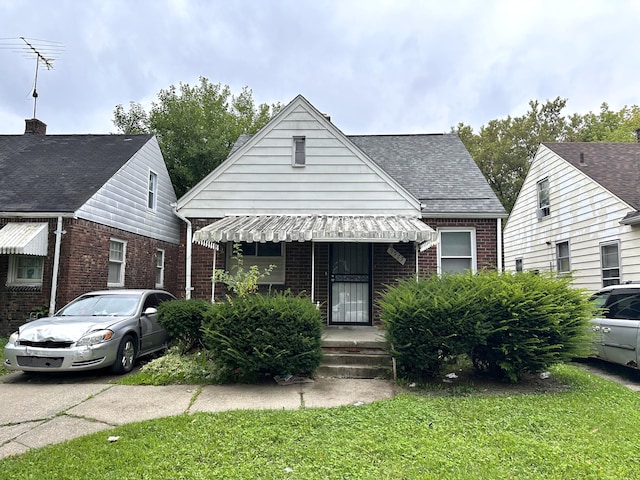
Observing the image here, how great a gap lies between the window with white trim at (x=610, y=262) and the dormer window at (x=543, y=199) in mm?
3248

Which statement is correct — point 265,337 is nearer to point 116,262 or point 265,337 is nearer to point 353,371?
point 353,371

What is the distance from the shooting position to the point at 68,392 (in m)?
5.98

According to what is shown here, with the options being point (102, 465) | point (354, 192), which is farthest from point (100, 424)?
point (354, 192)

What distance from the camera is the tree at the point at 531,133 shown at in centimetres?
2852

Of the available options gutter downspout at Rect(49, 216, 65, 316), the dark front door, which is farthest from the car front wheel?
gutter downspout at Rect(49, 216, 65, 316)

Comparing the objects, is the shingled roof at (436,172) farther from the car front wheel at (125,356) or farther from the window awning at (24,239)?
the window awning at (24,239)

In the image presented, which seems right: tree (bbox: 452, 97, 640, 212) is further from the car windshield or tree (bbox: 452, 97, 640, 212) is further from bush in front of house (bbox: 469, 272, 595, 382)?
the car windshield

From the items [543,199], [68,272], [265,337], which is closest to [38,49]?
[68,272]

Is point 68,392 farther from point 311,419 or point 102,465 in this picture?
point 311,419

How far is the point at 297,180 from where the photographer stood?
1032 centimetres

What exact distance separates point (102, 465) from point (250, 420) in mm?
1557

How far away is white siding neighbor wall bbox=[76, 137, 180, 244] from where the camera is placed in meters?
12.3

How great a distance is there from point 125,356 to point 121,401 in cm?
194

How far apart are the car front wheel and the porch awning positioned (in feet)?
7.77
